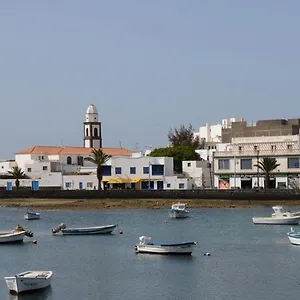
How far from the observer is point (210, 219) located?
92.4m

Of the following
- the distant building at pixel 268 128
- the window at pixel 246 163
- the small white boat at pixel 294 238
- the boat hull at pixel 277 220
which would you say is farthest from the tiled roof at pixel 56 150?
the small white boat at pixel 294 238

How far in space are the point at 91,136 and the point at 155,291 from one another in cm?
14044

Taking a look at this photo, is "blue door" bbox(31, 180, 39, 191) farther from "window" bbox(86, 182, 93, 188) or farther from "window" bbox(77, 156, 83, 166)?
"window" bbox(77, 156, 83, 166)

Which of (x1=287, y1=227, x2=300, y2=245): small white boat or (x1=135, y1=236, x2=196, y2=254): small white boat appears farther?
(x1=287, y1=227, x2=300, y2=245): small white boat

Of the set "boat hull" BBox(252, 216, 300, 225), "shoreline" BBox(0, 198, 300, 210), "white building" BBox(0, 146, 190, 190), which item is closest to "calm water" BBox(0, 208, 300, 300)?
"boat hull" BBox(252, 216, 300, 225)

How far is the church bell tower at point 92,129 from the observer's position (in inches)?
7318

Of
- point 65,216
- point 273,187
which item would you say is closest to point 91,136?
point 273,187

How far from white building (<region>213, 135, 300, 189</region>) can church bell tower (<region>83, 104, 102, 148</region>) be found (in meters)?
56.8

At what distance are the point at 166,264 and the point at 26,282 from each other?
13150mm

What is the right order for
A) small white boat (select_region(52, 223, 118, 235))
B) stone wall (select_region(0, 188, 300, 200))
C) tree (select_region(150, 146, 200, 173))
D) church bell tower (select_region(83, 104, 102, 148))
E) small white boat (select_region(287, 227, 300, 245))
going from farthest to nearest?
church bell tower (select_region(83, 104, 102, 148)) < tree (select_region(150, 146, 200, 173)) < stone wall (select_region(0, 188, 300, 200)) < small white boat (select_region(52, 223, 118, 235)) < small white boat (select_region(287, 227, 300, 245))

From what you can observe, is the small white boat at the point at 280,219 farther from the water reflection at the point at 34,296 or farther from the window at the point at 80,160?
the window at the point at 80,160

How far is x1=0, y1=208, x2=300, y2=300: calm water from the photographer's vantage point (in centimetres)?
4634

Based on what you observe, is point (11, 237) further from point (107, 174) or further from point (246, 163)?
point (107, 174)

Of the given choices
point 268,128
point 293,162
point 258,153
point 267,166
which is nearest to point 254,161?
point 258,153
